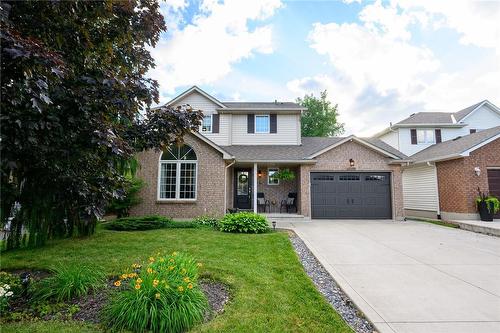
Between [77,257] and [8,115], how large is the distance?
4.69m

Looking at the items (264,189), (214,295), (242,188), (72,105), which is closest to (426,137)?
(264,189)

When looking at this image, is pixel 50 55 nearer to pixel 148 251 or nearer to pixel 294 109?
pixel 148 251

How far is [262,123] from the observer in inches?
638

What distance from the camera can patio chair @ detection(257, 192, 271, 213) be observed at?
1490 centimetres

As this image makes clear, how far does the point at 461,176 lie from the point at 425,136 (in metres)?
7.97

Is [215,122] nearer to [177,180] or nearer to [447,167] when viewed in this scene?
[177,180]

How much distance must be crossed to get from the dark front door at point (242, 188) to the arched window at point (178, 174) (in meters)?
3.57

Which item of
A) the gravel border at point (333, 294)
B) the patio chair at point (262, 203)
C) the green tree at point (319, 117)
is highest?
the green tree at point (319, 117)

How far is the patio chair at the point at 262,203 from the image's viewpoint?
48.9 feet

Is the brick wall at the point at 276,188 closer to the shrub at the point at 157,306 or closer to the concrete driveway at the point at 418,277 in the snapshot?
the concrete driveway at the point at 418,277

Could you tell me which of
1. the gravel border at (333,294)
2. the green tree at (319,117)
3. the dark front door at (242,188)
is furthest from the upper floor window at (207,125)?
the green tree at (319,117)

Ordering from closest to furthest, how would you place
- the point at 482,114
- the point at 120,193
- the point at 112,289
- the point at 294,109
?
the point at 112,289 → the point at 120,193 → the point at 294,109 → the point at 482,114

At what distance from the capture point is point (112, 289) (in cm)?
418

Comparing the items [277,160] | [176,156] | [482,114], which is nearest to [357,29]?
[277,160]
